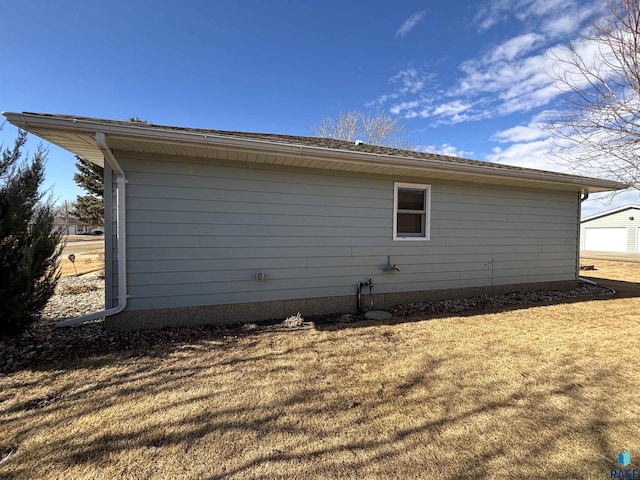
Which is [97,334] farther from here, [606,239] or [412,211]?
[606,239]

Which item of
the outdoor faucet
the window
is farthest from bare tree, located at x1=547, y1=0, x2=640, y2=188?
the outdoor faucet

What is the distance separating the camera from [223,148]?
384cm

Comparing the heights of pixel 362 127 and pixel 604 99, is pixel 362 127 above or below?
above

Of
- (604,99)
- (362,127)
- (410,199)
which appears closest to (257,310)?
(410,199)

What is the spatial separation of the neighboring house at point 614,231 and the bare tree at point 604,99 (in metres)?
Answer: 22.2

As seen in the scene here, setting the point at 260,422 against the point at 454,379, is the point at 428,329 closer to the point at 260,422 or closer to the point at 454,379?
the point at 454,379

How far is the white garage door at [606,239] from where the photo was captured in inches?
870

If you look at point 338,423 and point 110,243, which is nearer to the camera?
point 338,423

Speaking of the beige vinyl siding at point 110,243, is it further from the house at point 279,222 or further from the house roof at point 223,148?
the house roof at point 223,148

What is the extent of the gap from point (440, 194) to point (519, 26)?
427cm

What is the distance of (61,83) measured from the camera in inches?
244

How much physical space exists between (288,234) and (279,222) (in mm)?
246

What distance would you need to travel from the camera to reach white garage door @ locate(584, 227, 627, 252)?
22109 millimetres

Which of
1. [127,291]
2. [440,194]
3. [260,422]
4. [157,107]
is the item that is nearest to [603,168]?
[440,194]
